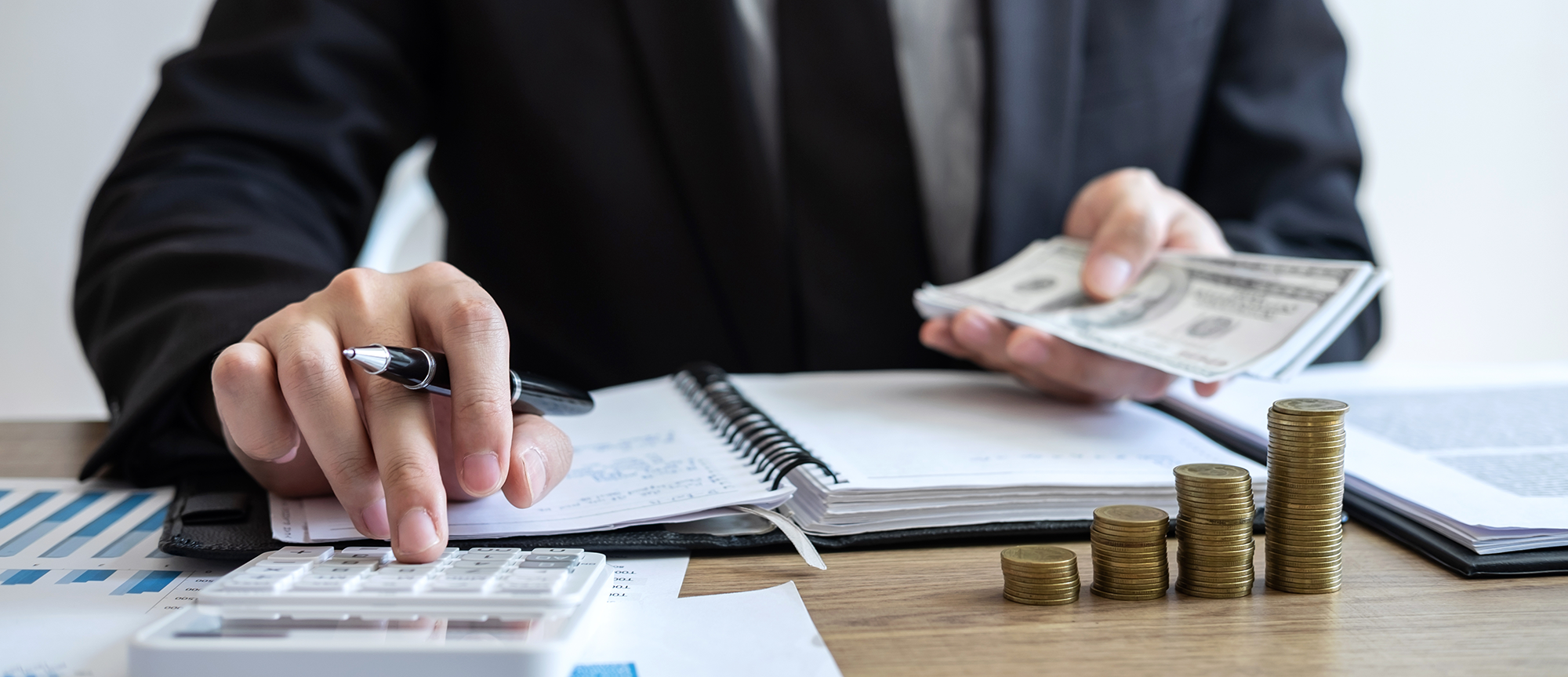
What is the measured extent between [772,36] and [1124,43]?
1.51 ft

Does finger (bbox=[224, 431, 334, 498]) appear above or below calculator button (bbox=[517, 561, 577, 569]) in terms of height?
below

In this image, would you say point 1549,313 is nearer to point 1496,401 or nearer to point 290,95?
point 1496,401

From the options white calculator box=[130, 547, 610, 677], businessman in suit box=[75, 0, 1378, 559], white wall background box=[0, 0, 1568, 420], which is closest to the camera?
white calculator box=[130, 547, 610, 677]

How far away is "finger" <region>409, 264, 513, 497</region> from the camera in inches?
20.2

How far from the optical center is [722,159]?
4.00 ft

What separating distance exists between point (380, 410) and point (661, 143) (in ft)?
2.58

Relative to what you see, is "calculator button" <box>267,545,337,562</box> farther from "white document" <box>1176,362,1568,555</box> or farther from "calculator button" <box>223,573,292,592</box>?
"white document" <box>1176,362,1568,555</box>

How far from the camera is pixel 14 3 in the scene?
8.31ft

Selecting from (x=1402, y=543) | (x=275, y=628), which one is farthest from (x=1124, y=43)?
(x=275, y=628)

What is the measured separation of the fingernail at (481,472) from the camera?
1.68ft

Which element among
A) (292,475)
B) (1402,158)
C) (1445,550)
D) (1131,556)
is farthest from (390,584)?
(1402,158)

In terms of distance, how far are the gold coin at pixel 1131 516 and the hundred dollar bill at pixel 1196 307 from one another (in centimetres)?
24

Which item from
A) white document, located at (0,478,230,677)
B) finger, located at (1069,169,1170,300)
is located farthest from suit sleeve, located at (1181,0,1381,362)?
white document, located at (0,478,230,677)

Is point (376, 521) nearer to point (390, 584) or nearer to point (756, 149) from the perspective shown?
point (390, 584)
